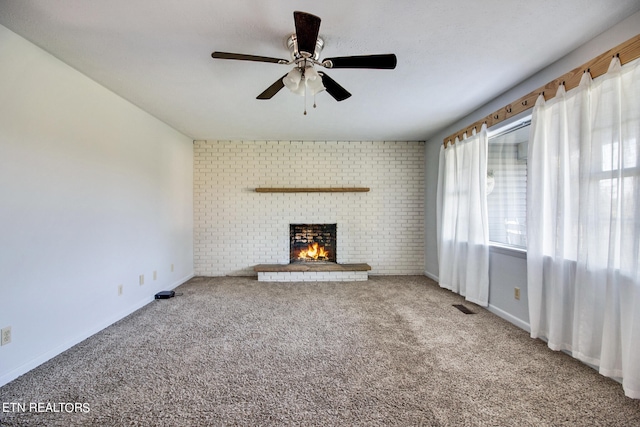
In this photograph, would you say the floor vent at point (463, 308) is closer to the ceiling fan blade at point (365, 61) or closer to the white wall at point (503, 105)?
the white wall at point (503, 105)

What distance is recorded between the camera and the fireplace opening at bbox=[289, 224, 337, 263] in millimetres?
4773

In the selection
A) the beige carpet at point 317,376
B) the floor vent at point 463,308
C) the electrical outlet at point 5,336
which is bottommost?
the floor vent at point 463,308

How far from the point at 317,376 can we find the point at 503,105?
326 centimetres

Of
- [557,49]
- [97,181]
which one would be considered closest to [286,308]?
[97,181]

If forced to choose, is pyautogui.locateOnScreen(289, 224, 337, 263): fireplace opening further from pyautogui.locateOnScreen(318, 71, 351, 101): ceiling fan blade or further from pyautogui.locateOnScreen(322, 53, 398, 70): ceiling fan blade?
pyautogui.locateOnScreen(322, 53, 398, 70): ceiling fan blade

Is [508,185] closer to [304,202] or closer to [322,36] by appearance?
[322,36]

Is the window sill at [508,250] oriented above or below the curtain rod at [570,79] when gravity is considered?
below

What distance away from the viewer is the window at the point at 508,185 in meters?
2.84

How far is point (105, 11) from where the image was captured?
1592 mm

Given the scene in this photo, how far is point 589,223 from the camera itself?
185 centimetres

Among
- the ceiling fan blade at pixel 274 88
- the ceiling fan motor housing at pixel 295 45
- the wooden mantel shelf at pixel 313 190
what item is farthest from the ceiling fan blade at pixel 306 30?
the wooden mantel shelf at pixel 313 190

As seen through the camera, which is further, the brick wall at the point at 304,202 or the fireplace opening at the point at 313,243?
the fireplace opening at the point at 313,243

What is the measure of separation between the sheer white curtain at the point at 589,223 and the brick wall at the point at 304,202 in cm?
242

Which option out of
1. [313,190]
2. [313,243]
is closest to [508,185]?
[313,190]
